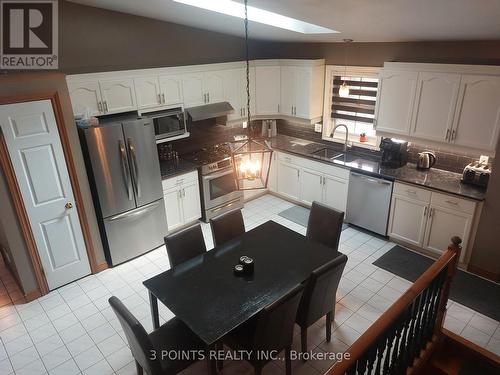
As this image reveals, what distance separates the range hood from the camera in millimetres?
4779

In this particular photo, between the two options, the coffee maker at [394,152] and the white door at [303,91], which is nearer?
the coffee maker at [394,152]

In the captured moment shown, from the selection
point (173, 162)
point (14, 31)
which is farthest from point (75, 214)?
point (14, 31)

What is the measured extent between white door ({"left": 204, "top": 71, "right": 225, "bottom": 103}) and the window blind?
1711 mm

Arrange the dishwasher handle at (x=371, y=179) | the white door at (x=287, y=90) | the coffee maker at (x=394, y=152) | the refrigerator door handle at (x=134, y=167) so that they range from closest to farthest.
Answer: the refrigerator door handle at (x=134, y=167) → the dishwasher handle at (x=371, y=179) → the coffee maker at (x=394, y=152) → the white door at (x=287, y=90)

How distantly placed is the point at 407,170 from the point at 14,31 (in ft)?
15.2

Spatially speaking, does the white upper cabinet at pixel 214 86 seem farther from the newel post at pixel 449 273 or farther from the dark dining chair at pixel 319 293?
the newel post at pixel 449 273

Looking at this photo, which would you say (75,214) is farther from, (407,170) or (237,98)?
(407,170)

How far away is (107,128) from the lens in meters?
3.80

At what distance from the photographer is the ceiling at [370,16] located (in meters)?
2.55

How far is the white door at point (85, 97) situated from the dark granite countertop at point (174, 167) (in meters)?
1.13

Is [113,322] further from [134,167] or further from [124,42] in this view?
[124,42]

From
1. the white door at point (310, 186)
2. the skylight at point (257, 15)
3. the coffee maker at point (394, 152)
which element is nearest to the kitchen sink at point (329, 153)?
the white door at point (310, 186)

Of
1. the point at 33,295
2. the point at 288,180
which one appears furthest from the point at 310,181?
the point at 33,295

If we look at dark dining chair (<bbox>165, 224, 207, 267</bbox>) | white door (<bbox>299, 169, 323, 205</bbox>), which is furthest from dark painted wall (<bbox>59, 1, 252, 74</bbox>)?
dark dining chair (<bbox>165, 224, 207, 267</bbox>)
